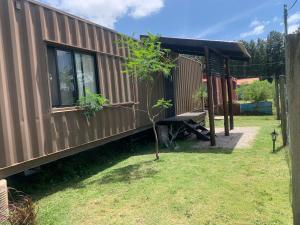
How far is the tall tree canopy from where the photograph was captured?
5122cm

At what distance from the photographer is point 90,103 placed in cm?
732

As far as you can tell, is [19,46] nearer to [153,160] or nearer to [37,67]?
[37,67]

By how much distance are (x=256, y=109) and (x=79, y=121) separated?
16.7m

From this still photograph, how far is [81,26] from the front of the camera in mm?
7363

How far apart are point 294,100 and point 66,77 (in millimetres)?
5192

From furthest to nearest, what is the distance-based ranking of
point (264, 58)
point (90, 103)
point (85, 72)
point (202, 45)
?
point (264, 58) < point (202, 45) < point (85, 72) < point (90, 103)

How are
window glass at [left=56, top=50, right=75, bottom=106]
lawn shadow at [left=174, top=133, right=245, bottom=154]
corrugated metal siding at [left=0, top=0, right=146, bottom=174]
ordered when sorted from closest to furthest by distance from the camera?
corrugated metal siding at [left=0, top=0, right=146, bottom=174] → window glass at [left=56, top=50, right=75, bottom=106] → lawn shadow at [left=174, top=133, right=245, bottom=154]

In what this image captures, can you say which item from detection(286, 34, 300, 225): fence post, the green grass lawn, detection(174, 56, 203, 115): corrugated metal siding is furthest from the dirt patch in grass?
detection(286, 34, 300, 225): fence post

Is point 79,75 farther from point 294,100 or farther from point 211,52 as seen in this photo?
point 294,100

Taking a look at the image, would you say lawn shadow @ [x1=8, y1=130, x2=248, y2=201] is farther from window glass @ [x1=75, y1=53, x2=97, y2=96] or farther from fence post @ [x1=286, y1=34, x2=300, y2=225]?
fence post @ [x1=286, y1=34, x2=300, y2=225]

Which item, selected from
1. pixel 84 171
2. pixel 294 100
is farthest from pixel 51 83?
pixel 294 100

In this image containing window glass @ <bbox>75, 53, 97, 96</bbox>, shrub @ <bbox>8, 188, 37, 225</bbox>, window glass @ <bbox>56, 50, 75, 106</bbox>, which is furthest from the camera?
window glass @ <bbox>75, 53, 97, 96</bbox>

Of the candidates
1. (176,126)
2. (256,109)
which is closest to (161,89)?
(176,126)

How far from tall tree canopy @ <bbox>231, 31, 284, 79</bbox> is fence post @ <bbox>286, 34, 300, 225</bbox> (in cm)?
4954
